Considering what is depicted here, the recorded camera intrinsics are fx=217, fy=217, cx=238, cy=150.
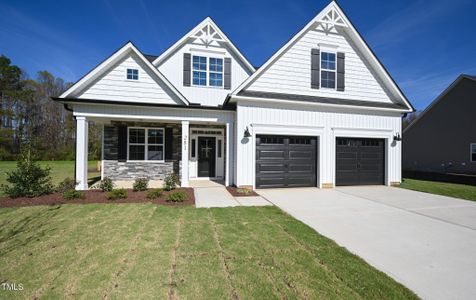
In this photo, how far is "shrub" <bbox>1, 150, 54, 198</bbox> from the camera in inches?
280

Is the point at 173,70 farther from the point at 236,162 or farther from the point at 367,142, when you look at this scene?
the point at 367,142

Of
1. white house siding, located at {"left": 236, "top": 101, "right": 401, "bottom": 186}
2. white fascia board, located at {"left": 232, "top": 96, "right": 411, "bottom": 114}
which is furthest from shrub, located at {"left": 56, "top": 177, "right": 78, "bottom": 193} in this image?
white fascia board, located at {"left": 232, "top": 96, "right": 411, "bottom": 114}

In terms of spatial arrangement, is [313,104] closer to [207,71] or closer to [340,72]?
[340,72]

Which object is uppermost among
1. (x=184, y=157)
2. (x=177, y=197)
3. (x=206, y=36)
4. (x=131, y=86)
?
(x=206, y=36)

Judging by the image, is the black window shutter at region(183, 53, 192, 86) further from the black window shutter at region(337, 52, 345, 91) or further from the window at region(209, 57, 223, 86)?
the black window shutter at region(337, 52, 345, 91)

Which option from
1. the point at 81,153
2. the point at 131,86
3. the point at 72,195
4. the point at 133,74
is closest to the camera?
the point at 72,195

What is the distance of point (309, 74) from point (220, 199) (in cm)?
703

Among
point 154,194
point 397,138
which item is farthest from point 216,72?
point 397,138

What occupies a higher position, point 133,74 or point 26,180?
point 133,74

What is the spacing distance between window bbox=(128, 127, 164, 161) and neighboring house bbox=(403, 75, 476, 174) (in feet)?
68.4

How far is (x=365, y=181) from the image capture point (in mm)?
10734

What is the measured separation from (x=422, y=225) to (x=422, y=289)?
313 centimetres

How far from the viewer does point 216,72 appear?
39.8 feet

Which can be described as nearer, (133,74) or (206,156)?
(133,74)
